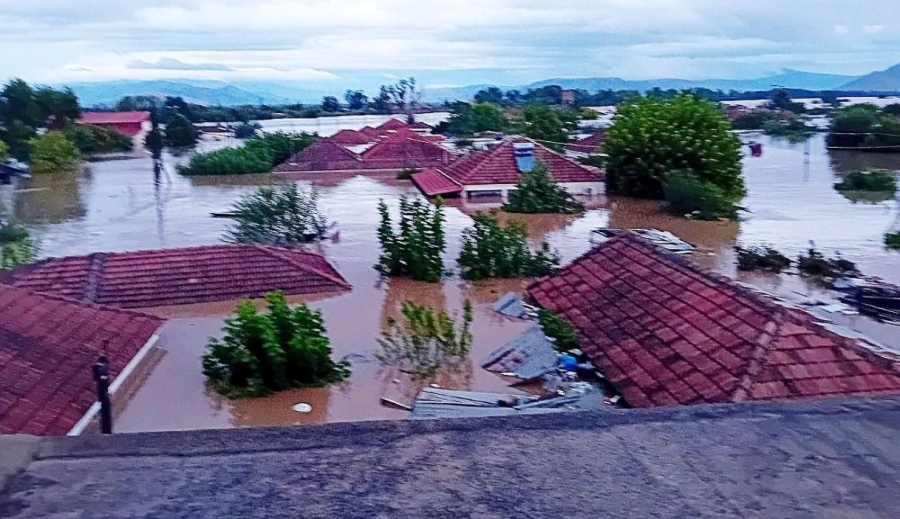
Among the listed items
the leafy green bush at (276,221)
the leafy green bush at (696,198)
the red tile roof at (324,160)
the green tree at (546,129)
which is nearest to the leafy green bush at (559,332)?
the leafy green bush at (276,221)

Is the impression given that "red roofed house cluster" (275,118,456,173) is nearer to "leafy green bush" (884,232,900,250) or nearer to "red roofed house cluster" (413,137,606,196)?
"red roofed house cluster" (413,137,606,196)

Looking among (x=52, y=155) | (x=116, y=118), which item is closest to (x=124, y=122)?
(x=116, y=118)

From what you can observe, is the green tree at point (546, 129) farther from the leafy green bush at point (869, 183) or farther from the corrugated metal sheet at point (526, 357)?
the corrugated metal sheet at point (526, 357)

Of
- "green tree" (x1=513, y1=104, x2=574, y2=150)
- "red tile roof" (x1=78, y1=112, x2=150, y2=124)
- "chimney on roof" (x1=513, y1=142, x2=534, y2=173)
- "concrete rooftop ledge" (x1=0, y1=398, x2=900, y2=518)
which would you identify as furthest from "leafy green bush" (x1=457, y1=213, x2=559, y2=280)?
"red tile roof" (x1=78, y1=112, x2=150, y2=124)

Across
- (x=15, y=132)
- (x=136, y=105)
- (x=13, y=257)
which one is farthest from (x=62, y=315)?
(x=136, y=105)

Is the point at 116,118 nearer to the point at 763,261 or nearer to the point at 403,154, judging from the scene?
the point at 403,154

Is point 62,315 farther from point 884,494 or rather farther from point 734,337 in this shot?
point 884,494
